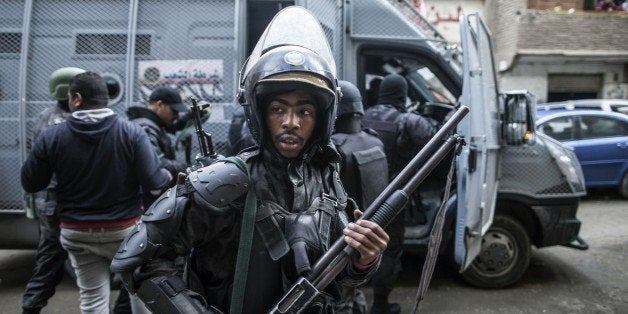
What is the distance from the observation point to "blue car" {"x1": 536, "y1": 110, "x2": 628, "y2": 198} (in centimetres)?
751

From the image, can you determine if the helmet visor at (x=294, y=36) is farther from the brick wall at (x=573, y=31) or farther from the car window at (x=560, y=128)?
the brick wall at (x=573, y=31)

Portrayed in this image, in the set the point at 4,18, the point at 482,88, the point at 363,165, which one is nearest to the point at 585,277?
the point at 482,88

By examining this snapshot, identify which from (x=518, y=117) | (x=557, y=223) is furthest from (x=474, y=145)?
(x=557, y=223)

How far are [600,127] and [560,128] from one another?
65cm

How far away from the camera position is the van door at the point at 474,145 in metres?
3.18

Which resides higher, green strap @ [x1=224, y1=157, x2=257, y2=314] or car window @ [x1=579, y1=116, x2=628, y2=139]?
car window @ [x1=579, y1=116, x2=628, y2=139]

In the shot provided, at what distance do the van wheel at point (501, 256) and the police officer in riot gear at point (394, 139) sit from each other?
1.01m

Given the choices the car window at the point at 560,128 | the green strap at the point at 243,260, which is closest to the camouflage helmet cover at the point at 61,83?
the green strap at the point at 243,260

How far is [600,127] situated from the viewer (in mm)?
7680

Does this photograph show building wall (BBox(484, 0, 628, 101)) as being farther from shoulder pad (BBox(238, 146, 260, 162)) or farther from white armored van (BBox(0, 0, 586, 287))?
shoulder pad (BBox(238, 146, 260, 162))

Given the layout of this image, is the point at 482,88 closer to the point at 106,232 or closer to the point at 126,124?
the point at 126,124

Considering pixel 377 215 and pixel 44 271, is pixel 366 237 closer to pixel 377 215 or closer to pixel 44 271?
pixel 377 215

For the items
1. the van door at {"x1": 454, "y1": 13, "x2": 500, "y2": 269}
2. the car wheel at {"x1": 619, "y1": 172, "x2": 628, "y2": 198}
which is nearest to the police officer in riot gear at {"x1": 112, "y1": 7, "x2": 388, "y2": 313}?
the van door at {"x1": 454, "y1": 13, "x2": 500, "y2": 269}

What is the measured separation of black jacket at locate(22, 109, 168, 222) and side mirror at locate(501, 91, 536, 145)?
280cm
